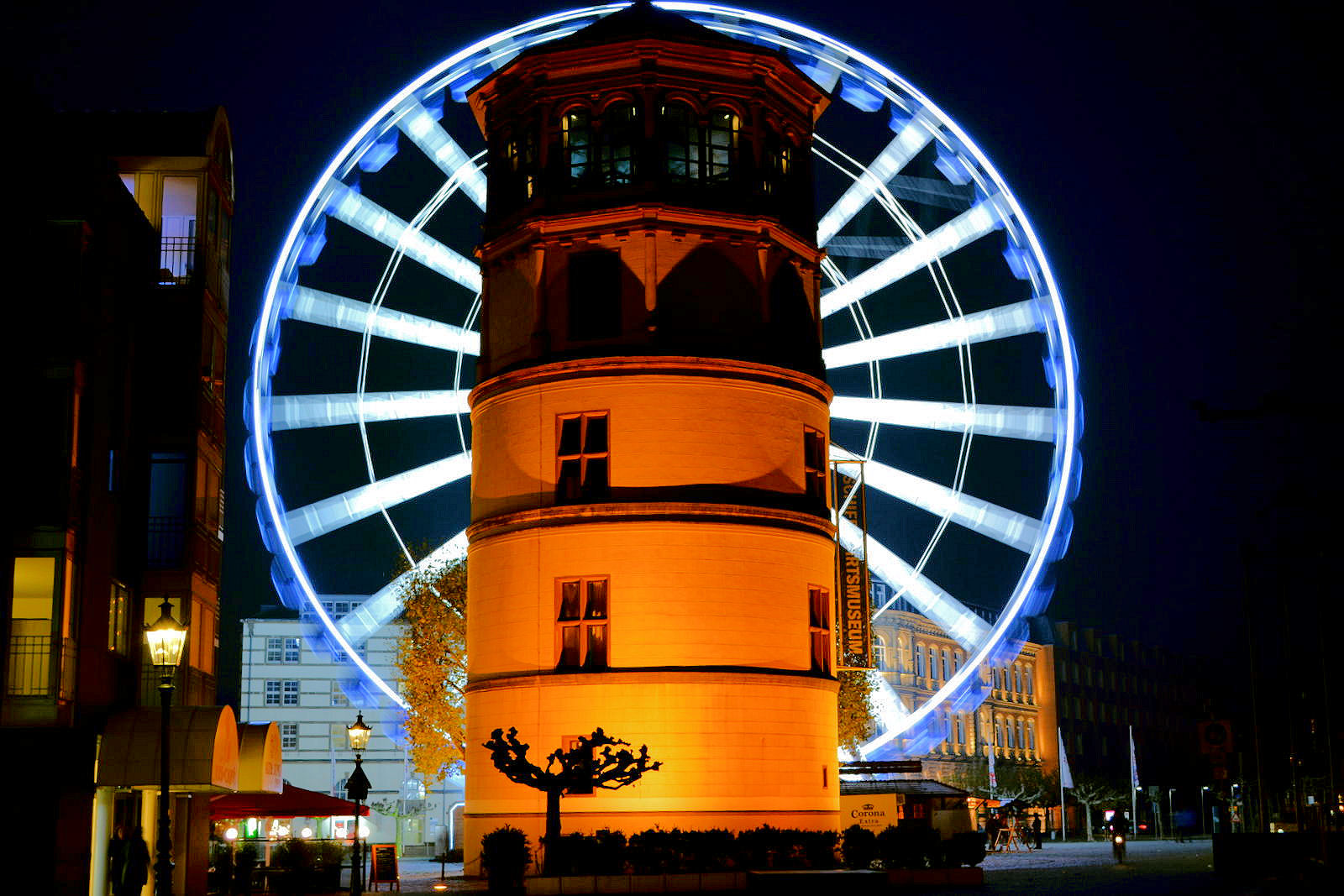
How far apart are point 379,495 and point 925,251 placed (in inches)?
634

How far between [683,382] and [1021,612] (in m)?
12.5

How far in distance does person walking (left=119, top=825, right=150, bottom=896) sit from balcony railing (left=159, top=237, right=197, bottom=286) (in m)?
13.1

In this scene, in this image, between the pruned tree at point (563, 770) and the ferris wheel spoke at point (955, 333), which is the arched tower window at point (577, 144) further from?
the pruned tree at point (563, 770)

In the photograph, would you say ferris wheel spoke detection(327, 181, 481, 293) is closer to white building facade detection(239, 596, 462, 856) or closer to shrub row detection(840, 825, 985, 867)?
Answer: shrub row detection(840, 825, 985, 867)

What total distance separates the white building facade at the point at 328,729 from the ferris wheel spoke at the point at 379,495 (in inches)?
2481

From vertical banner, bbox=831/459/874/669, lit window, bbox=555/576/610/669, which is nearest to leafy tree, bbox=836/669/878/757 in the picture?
vertical banner, bbox=831/459/874/669

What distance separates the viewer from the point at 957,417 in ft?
154

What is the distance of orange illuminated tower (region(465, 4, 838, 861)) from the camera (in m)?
36.4

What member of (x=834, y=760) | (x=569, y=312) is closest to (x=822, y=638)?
(x=834, y=760)

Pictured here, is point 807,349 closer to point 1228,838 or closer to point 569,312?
point 569,312

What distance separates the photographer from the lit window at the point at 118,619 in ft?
102

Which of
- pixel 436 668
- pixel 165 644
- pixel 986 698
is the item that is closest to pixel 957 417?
pixel 436 668

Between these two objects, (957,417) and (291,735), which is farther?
(291,735)

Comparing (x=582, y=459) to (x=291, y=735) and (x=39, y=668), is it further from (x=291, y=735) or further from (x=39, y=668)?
(x=291, y=735)
